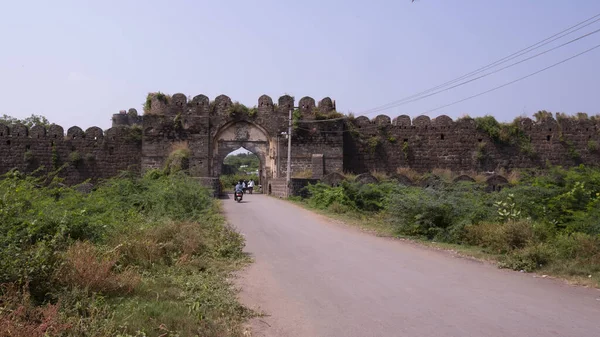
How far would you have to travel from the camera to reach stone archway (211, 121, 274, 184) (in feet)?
78.2

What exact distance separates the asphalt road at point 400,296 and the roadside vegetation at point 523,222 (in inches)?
21.6

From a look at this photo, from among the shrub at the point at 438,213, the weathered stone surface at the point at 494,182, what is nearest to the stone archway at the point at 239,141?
the weathered stone surface at the point at 494,182

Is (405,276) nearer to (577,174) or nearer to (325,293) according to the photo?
(325,293)

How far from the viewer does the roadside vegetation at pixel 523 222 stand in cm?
699

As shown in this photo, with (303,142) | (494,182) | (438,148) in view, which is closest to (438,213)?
(494,182)

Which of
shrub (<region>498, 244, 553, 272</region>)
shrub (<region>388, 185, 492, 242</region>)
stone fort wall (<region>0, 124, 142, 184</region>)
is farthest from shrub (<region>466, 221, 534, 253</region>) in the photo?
stone fort wall (<region>0, 124, 142, 184</region>)

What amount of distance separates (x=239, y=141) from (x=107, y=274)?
19.2m

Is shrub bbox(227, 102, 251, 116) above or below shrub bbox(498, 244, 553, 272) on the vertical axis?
above

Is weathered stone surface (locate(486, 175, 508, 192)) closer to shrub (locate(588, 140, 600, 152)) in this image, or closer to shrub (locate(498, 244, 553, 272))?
shrub (locate(588, 140, 600, 152))

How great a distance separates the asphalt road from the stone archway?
15339 millimetres

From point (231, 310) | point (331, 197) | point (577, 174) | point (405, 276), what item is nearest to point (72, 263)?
point (231, 310)

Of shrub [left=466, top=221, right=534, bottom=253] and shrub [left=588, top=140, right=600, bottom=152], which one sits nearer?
shrub [left=466, top=221, right=534, bottom=253]

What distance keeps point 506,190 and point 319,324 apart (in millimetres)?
6557

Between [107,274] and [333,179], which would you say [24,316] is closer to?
[107,274]
